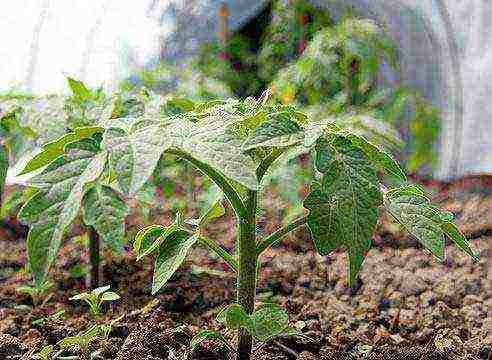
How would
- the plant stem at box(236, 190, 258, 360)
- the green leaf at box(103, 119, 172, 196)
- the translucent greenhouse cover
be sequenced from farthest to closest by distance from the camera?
the translucent greenhouse cover, the plant stem at box(236, 190, 258, 360), the green leaf at box(103, 119, 172, 196)

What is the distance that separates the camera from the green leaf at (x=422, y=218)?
92cm

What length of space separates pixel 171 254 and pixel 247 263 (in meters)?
0.12

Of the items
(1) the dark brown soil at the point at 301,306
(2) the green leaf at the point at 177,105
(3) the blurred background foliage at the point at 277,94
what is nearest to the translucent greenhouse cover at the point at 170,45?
(3) the blurred background foliage at the point at 277,94

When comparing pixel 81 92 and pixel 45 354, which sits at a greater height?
pixel 81 92

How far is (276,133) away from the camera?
2.88 feet

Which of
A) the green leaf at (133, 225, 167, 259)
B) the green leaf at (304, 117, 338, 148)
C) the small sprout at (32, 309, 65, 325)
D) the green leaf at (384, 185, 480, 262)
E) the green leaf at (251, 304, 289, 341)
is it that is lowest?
the small sprout at (32, 309, 65, 325)

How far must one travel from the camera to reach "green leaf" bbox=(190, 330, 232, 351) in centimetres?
108

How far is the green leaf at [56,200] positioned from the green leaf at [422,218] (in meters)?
0.43

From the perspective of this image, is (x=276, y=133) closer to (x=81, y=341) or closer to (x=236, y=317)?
(x=236, y=317)

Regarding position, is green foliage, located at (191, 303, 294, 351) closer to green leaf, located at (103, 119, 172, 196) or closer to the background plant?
the background plant

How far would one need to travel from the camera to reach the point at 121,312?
4.75 ft

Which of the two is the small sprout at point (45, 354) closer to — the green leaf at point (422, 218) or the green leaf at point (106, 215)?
the green leaf at point (106, 215)

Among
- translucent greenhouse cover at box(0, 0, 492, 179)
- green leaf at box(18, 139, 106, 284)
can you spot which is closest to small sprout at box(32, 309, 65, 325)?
green leaf at box(18, 139, 106, 284)

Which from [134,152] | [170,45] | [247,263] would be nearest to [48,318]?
[247,263]
